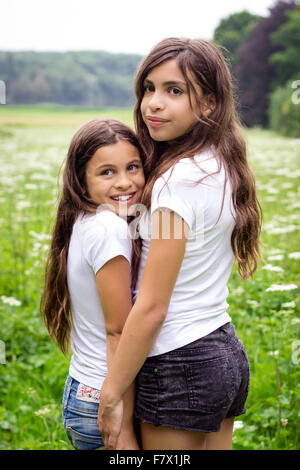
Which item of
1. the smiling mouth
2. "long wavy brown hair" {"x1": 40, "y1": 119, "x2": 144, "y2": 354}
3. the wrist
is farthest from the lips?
the wrist

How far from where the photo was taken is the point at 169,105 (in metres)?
1.52

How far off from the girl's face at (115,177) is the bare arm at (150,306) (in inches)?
10.5

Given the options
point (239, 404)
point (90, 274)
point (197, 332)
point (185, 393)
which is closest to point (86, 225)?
point (90, 274)

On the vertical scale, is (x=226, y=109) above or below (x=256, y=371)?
above

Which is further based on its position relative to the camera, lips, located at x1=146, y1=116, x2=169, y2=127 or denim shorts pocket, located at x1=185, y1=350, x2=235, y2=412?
lips, located at x1=146, y1=116, x2=169, y2=127

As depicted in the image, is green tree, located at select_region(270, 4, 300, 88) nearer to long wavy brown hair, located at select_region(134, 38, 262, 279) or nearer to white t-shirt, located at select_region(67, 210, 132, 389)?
long wavy brown hair, located at select_region(134, 38, 262, 279)

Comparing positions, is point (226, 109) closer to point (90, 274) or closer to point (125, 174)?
point (125, 174)

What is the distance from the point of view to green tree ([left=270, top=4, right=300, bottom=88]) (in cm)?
3250

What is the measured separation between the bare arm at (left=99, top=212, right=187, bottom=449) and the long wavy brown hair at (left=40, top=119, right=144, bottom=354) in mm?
340

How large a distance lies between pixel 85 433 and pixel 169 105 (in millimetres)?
1021

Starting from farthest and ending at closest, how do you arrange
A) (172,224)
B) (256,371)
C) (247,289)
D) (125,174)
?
(247,289) → (256,371) → (125,174) → (172,224)

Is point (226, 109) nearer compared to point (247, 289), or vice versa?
point (226, 109)

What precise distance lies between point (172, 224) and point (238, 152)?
0.40m

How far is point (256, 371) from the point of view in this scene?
302cm
